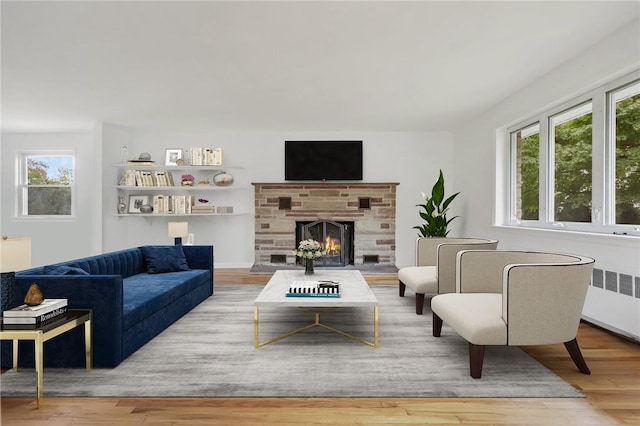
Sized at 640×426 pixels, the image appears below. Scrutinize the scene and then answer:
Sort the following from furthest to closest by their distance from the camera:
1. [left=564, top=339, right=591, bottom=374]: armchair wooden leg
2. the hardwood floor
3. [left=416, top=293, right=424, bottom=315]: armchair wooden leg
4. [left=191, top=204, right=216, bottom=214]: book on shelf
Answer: [left=191, top=204, right=216, bottom=214]: book on shelf < [left=416, top=293, right=424, bottom=315]: armchair wooden leg < [left=564, top=339, right=591, bottom=374]: armchair wooden leg < the hardwood floor

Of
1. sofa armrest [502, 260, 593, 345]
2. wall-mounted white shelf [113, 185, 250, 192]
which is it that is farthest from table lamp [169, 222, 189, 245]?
sofa armrest [502, 260, 593, 345]

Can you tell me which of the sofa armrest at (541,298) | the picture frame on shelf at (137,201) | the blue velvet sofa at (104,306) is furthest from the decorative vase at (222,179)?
the sofa armrest at (541,298)

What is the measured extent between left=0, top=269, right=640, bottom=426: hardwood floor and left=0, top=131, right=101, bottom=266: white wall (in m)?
5.67

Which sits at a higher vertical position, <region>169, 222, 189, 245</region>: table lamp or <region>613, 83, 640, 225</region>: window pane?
<region>613, 83, 640, 225</region>: window pane

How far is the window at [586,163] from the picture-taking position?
309 centimetres

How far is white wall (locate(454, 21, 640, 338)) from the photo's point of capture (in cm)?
291

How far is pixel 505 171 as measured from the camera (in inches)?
201

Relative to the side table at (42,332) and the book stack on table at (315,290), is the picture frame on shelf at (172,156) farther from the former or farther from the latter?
the side table at (42,332)

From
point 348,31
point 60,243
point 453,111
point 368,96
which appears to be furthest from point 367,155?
point 60,243

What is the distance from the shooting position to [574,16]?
2740 mm

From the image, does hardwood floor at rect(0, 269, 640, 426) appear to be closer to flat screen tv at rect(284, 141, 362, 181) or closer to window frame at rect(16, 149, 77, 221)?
flat screen tv at rect(284, 141, 362, 181)

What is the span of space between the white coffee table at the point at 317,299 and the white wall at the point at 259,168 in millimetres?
3169

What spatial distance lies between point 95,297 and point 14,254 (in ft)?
1.69

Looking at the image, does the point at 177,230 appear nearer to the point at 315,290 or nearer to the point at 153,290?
the point at 153,290
